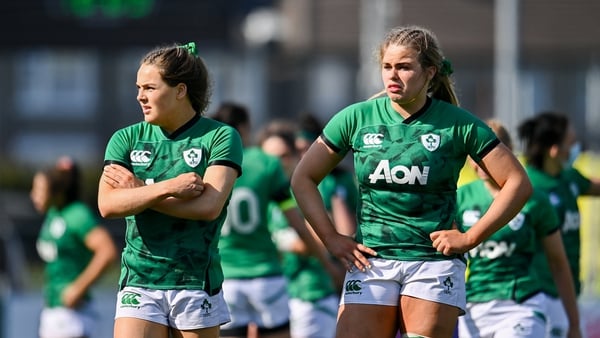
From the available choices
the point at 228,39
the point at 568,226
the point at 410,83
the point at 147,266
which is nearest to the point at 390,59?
the point at 410,83

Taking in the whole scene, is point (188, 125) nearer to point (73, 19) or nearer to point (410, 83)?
point (410, 83)

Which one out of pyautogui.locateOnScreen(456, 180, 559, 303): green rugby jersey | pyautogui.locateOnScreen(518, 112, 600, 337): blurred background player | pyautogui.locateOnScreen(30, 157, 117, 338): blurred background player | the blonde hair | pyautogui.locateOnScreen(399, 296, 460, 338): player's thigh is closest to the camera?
pyautogui.locateOnScreen(399, 296, 460, 338): player's thigh

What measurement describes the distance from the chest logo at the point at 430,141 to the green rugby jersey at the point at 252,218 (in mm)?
2982

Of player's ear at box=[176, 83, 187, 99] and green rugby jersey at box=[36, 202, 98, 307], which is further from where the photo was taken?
green rugby jersey at box=[36, 202, 98, 307]

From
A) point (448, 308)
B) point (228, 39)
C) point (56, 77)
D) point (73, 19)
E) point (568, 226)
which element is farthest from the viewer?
point (56, 77)

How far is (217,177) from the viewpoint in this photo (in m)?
6.24

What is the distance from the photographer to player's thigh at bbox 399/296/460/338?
237 inches

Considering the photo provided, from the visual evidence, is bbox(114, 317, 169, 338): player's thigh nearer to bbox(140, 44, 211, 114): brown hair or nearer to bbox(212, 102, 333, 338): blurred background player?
bbox(140, 44, 211, 114): brown hair

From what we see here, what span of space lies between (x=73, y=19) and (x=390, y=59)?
14137 millimetres

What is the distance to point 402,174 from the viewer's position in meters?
6.07

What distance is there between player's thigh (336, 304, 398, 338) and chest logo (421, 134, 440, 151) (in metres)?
0.74

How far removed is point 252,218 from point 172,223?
2.70 m

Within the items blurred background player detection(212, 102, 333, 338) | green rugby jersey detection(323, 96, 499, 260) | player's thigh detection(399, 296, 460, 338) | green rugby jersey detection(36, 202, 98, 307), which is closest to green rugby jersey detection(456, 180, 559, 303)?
green rugby jersey detection(323, 96, 499, 260)

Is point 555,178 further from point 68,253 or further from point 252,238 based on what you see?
point 68,253
